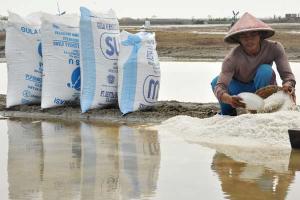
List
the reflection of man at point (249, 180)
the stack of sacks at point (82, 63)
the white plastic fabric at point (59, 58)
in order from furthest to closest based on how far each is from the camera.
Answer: the white plastic fabric at point (59, 58)
the stack of sacks at point (82, 63)
the reflection of man at point (249, 180)

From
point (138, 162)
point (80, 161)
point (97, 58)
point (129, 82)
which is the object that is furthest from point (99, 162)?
point (97, 58)

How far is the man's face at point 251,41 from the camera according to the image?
6.05 m

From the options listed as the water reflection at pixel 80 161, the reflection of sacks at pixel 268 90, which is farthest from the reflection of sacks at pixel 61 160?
the reflection of sacks at pixel 268 90

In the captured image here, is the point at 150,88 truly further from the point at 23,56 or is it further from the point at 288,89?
the point at 288,89

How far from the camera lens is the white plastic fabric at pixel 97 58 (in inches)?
276

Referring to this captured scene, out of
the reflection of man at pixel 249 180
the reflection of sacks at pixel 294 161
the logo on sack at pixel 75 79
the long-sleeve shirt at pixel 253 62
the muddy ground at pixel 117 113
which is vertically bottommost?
the muddy ground at pixel 117 113

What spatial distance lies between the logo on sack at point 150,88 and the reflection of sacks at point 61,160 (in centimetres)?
73

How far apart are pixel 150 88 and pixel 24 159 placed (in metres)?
2.22

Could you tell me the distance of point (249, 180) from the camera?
4305mm

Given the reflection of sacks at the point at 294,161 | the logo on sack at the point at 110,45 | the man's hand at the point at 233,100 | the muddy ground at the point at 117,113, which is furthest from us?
the logo on sack at the point at 110,45

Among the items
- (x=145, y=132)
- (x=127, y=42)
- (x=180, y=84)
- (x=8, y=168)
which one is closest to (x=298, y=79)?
(x=180, y=84)

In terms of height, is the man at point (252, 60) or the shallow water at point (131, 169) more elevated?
the man at point (252, 60)

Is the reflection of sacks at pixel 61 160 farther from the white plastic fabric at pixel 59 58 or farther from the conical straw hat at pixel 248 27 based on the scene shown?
the conical straw hat at pixel 248 27

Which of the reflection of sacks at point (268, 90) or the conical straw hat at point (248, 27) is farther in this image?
the conical straw hat at point (248, 27)
